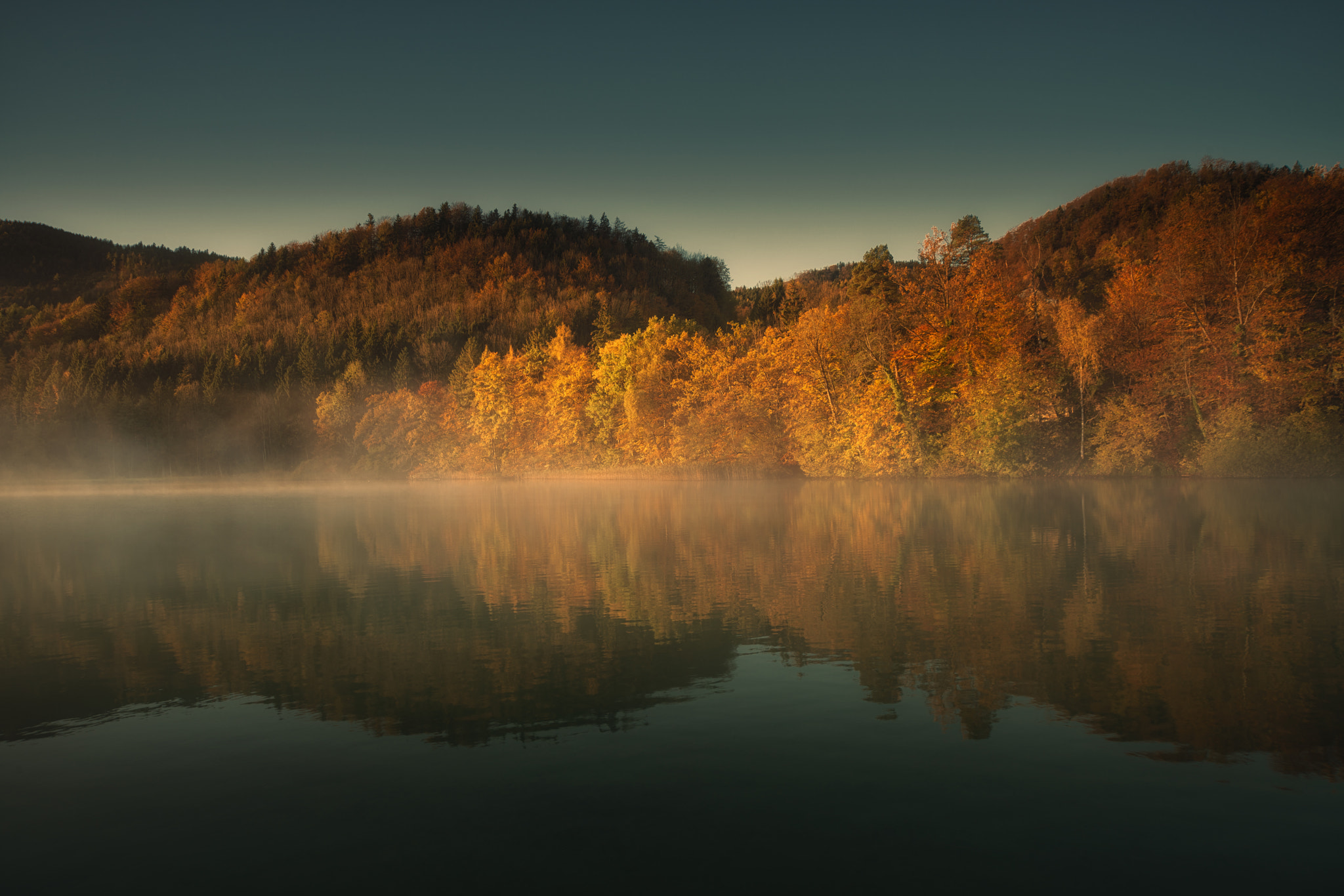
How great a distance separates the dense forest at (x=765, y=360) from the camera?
178 ft

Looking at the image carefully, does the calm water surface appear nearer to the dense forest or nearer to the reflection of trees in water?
the reflection of trees in water

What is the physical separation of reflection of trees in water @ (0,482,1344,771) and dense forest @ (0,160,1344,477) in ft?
92.7

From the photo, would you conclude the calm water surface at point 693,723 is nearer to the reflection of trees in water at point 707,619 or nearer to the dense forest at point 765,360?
the reflection of trees in water at point 707,619

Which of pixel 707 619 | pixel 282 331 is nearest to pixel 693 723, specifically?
pixel 707 619

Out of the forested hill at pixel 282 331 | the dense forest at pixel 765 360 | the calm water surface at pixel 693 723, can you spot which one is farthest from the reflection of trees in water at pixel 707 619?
the forested hill at pixel 282 331

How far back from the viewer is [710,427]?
82688 millimetres

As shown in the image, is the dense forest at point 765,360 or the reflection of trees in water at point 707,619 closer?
the reflection of trees in water at point 707,619

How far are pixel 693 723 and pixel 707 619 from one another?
5.66m

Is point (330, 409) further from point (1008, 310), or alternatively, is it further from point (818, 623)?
point (818, 623)

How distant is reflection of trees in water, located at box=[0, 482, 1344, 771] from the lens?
10.3m

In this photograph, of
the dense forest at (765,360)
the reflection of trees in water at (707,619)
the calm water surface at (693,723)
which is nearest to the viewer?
the calm water surface at (693,723)

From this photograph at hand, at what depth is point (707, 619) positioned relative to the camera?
15.3 meters

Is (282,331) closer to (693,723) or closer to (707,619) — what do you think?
(707,619)

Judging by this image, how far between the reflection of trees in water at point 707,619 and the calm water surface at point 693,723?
9 cm
